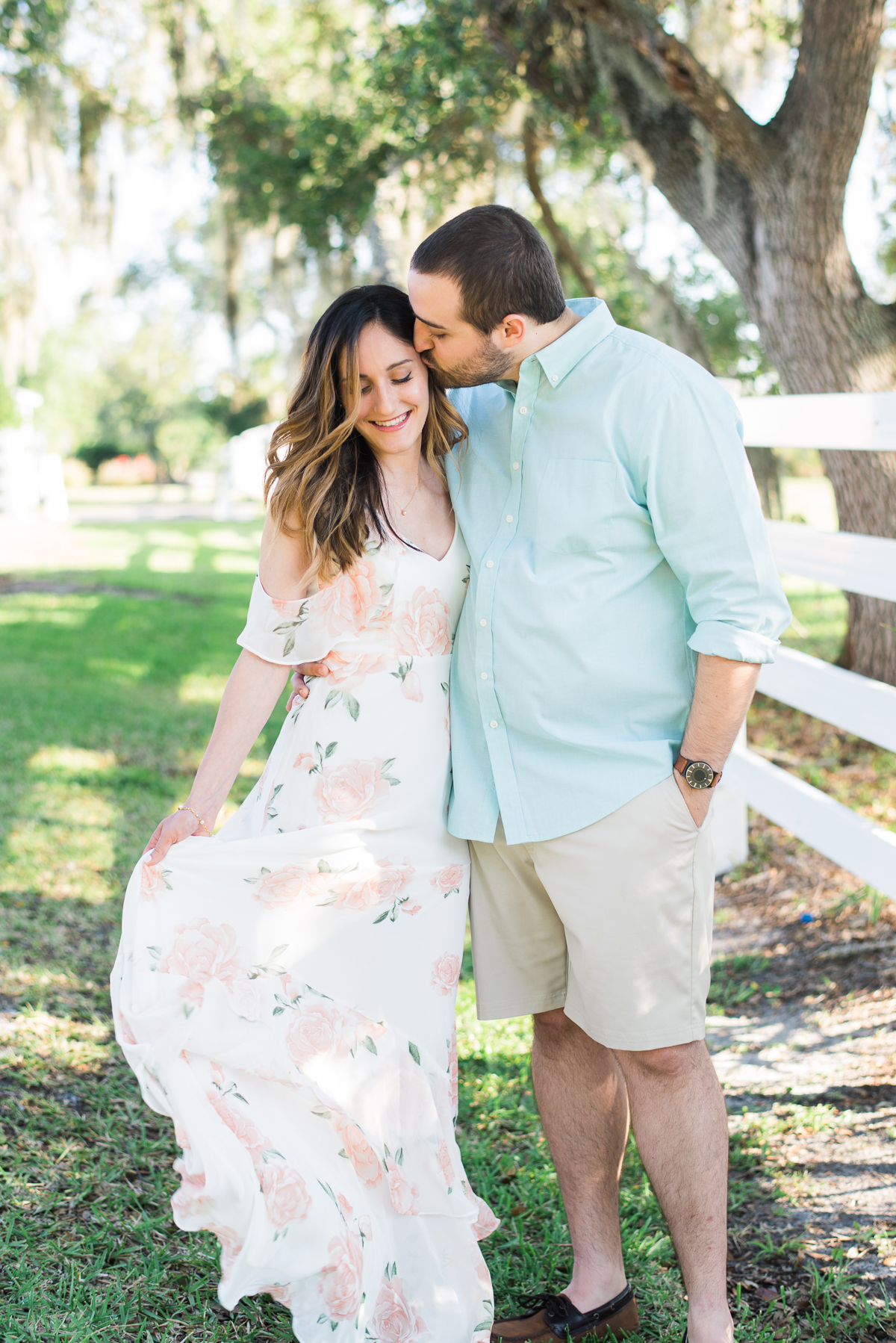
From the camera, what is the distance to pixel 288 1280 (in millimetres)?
1828

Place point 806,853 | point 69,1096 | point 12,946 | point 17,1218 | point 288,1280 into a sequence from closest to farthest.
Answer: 1. point 288,1280
2. point 17,1218
3. point 69,1096
4. point 12,946
5. point 806,853

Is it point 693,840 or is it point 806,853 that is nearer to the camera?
point 693,840

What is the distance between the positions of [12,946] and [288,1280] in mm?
2097

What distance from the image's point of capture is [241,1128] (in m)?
1.84

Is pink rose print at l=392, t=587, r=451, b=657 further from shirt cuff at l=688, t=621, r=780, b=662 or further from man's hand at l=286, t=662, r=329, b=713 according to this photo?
shirt cuff at l=688, t=621, r=780, b=662

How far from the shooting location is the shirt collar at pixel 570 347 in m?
1.91

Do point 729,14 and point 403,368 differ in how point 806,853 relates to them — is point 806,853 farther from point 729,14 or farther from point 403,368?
point 729,14

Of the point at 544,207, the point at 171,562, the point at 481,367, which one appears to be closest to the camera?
the point at 481,367

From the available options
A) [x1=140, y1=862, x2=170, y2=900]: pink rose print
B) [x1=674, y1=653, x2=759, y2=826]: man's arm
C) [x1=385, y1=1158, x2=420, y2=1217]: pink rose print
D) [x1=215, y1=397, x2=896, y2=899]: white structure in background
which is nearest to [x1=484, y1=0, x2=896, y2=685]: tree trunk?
[x1=215, y1=397, x2=896, y2=899]: white structure in background

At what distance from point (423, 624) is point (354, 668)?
6.1 inches

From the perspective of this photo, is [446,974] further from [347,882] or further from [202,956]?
[202,956]

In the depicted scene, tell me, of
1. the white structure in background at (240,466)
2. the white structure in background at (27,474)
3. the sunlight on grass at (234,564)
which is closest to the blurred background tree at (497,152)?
the sunlight on grass at (234,564)

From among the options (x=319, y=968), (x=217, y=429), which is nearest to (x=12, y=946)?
(x=319, y=968)

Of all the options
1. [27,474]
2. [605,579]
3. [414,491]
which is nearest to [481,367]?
[414,491]
